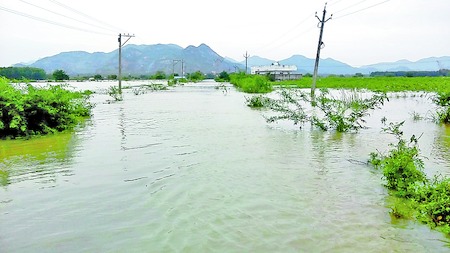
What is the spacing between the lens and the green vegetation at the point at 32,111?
40.2ft

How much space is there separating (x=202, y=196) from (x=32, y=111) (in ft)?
30.1

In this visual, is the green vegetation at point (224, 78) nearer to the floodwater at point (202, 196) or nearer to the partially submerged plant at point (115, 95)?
the partially submerged plant at point (115, 95)

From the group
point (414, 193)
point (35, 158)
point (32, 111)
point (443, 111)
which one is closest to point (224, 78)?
point (443, 111)

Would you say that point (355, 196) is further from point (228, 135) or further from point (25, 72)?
point (25, 72)

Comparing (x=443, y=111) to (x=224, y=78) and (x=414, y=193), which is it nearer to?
(x=414, y=193)

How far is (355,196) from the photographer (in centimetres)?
680

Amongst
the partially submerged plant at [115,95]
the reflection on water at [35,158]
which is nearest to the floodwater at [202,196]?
the reflection on water at [35,158]

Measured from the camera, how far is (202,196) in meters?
6.77

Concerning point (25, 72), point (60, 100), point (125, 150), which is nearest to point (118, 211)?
point (125, 150)

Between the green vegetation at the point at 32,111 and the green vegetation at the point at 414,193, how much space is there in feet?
35.5

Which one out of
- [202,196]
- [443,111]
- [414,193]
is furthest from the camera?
[443,111]

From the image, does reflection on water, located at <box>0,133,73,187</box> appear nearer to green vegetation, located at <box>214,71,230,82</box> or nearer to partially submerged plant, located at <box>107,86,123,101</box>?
partially submerged plant, located at <box>107,86,123,101</box>

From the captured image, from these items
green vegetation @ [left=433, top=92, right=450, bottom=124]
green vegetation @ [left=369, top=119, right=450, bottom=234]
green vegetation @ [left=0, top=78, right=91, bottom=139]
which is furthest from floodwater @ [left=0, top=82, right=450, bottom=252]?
green vegetation @ [left=433, top=92, right=450, bottom=124]

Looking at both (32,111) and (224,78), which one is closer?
(32,111)
